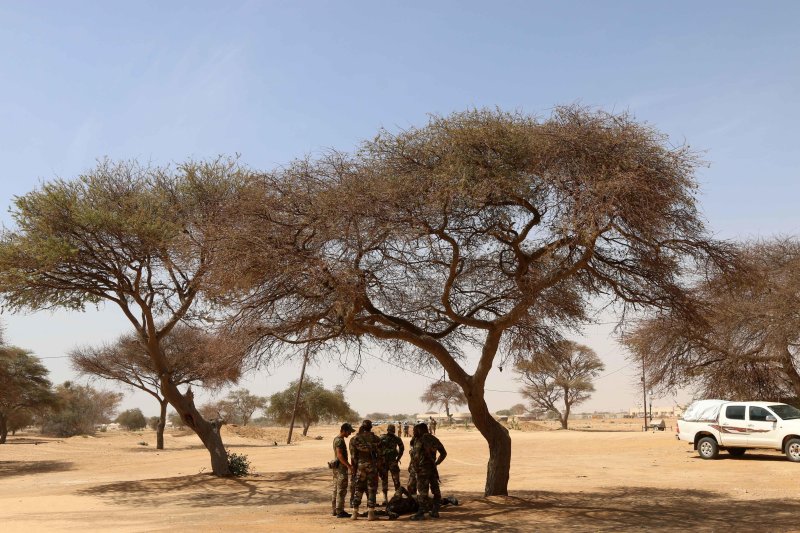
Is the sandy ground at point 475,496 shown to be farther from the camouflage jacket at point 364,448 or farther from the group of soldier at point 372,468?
the camouflage jacket at point 364,448

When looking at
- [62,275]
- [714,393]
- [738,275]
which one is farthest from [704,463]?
[62,275]

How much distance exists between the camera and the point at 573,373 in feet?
242

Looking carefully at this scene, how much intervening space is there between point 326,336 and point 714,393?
72.9 ft

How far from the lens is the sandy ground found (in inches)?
555

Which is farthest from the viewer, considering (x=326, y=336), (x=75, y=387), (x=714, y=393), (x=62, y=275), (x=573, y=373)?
(x=75, y=387)

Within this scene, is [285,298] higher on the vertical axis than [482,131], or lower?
lower

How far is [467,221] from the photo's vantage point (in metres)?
14.8

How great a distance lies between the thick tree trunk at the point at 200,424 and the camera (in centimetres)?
2372

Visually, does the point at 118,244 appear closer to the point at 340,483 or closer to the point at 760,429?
the point at 340,483

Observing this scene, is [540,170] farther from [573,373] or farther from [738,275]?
[573,373]

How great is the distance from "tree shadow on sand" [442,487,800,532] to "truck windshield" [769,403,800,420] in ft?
30.9

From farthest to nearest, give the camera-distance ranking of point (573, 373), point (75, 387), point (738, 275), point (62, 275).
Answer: point (75, 387) < point (573, 373) < point (62, 275) < point (738, 275)

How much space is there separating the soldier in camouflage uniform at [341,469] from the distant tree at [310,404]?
5512cm

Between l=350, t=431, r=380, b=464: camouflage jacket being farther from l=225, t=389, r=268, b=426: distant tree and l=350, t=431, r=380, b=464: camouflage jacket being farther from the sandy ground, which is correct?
l=225, t=389, r=268, b=426: distant tree
